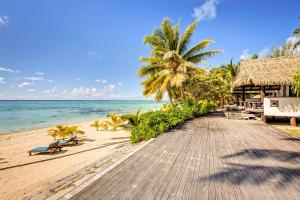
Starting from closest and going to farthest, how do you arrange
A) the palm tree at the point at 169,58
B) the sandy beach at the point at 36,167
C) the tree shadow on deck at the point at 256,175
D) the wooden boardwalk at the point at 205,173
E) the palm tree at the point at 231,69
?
1. the wooden boardwalk at the point at 205,173
2. the tree shadow on deck at the point at 256,175
3. the sandy beach at the point at 36,167
4. the palm tree at the point at 169,58
5. the palm tree at the point at 231,69

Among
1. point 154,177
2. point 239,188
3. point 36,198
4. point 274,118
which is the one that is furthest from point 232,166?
point 274,118

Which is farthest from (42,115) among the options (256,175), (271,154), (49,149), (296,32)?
(296,32)

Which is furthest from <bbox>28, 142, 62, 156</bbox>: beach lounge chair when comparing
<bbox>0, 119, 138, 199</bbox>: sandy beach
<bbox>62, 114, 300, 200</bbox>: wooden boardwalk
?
<bbox>62, 114, 300, 200</bbox>: wooden boardwalk

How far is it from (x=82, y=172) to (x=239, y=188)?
3614 millimetres

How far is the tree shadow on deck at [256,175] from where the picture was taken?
3633 millimetres

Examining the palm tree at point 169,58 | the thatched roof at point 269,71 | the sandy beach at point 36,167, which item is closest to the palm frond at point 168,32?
the palm tree at point 169,58

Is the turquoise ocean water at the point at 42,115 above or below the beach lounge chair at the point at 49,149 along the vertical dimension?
below

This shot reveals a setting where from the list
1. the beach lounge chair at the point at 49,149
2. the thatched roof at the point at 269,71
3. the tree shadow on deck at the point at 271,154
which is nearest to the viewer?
the tree shadow on deck at the point at 271,154

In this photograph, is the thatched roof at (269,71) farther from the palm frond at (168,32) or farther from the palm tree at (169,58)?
the palm frond at (168,32)

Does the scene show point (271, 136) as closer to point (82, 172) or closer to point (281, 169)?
point (281, 169)

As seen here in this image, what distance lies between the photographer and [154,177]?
3.85 meters

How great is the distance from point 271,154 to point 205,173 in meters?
2.89

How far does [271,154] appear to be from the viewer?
5.39 meters

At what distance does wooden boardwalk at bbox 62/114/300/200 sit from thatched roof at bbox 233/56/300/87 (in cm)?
567
